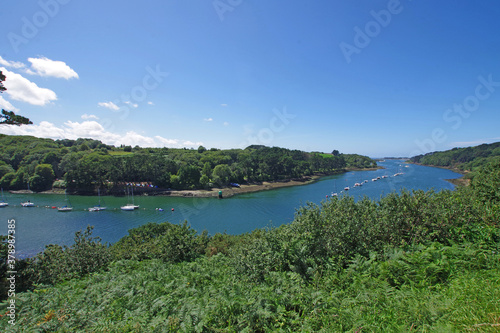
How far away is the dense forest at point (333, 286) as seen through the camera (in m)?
3.47

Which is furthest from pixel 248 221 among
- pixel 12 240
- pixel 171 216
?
pixel 12 240

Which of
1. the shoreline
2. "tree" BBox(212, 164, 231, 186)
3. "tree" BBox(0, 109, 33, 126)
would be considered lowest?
the shoreline

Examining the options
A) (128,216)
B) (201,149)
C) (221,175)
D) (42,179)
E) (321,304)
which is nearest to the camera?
(321,304)

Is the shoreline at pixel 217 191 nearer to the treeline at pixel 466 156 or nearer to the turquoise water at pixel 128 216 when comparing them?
the turquoise water at pixel 128 216

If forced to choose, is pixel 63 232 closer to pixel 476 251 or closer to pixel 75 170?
pixel 75 170

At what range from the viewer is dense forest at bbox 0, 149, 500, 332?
347 cm

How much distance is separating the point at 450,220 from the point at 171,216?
135ft

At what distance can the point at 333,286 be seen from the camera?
507 cm

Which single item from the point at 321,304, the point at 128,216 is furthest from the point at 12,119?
the point at 128,216

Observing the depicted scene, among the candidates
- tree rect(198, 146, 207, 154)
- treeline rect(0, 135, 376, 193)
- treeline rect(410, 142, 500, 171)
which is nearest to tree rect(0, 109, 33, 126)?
treeline rect(0, 135, 376, 193)

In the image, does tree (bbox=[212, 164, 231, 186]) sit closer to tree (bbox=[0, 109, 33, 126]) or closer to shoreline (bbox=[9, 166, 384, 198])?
shoreline (bbox=[9, 166, 384, 198])

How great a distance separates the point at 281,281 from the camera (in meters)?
5.21

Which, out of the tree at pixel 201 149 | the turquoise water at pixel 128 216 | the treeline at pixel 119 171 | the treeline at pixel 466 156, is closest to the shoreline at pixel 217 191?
the treeline at pixel 119 171

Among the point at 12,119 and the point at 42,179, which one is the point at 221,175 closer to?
the point at 42,179
